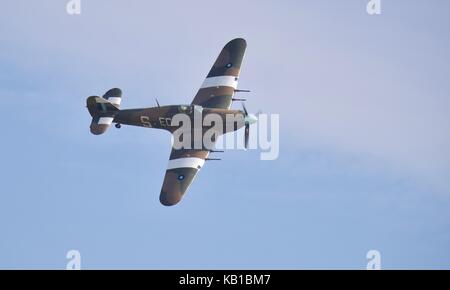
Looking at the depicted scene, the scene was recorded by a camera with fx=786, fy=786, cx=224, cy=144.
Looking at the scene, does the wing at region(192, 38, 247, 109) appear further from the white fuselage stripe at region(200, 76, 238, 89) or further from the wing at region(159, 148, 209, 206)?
the wing at region(159, 148, 209, 206)

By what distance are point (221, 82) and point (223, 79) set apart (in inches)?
15.0

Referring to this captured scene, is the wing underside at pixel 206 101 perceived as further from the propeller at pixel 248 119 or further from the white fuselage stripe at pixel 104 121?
the white fuselage stripe at pixel 104 121

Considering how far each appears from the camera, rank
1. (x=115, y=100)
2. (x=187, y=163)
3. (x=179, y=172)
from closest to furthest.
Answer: (x=179, y=172) → (x=187, y=163) → (x=115, y=100)

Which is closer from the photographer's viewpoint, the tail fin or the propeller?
the propeller

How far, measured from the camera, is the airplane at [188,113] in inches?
2415

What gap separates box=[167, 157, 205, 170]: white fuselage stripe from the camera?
6206 cm

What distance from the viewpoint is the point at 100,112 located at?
67875 millimetres

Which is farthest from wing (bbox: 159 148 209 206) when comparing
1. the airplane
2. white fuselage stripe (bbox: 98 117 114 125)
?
white fuselage stripe (bbox: 98 117 114 125)

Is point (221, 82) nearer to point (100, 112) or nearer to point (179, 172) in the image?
point (100, 112)

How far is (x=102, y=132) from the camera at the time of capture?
67.1 meters

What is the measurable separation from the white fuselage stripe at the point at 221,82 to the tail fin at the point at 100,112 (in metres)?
8.53

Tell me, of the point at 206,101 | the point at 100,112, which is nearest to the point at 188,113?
the point at 206,101
